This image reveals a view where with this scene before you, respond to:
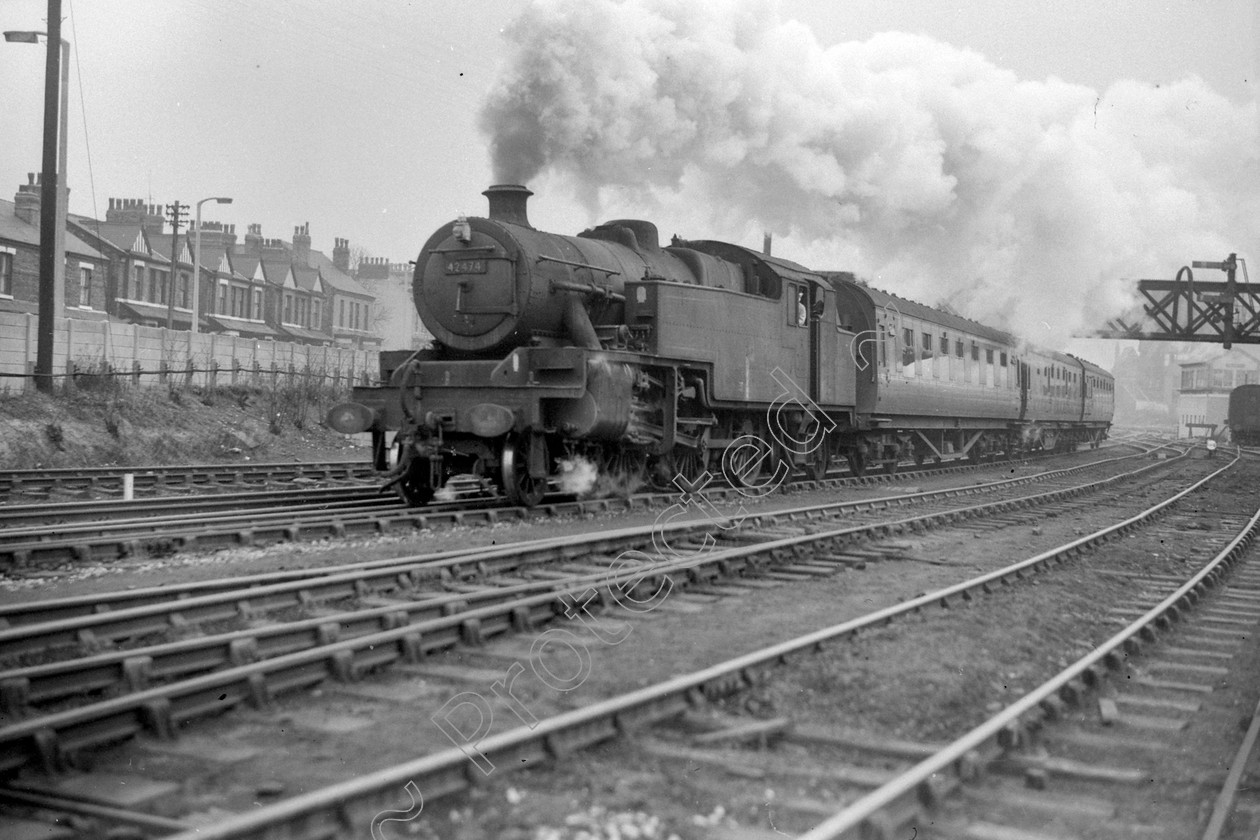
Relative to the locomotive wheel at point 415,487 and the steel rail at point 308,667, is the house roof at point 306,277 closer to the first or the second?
the locomotive wheel at point 415,487

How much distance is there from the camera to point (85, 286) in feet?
130

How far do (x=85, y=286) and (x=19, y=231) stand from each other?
8.31 m

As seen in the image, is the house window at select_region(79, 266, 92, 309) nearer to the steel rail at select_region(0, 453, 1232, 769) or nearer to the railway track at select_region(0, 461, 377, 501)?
the railway track at select_region(0, 461, 377, 501)

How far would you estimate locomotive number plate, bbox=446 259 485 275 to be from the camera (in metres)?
11.6

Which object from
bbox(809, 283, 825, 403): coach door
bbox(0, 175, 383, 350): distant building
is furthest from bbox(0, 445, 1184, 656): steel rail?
bbox(0, 175, 383, 350): distant building

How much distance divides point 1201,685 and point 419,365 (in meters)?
7.92

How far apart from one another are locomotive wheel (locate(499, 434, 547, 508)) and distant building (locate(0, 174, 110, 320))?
1938cm

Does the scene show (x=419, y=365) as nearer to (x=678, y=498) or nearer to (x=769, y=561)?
(x=678, y=498)

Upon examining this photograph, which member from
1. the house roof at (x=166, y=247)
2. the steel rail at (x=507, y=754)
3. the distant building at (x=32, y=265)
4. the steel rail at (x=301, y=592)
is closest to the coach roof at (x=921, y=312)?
the steel rail at (x=301, y=592)

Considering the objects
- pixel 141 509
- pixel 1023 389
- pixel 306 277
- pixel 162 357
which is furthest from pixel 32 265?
pixel 306 277

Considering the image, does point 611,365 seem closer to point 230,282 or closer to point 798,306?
point 798,306

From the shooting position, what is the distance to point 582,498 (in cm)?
1307

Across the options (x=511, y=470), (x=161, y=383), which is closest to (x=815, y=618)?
(x=511, y=470)

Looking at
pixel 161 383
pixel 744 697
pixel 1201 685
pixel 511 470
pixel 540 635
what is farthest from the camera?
pixel 161 383
